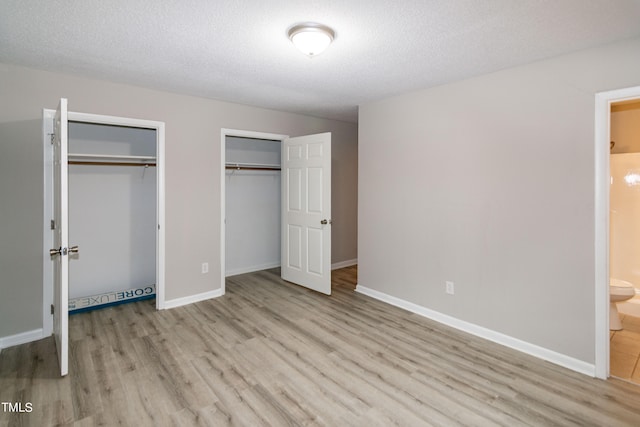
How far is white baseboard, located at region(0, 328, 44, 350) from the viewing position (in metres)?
2.88

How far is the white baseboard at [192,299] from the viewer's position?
379cm

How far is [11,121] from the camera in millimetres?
2855

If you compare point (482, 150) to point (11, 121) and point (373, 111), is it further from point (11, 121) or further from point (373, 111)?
point (11, 121)

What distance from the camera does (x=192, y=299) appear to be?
13.0 ft

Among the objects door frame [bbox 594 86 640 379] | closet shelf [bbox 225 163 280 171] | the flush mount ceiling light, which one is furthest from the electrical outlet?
closet shelf [bbox 225 163 280 171]

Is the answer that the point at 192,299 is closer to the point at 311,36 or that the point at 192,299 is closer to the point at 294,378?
the point at 294,378

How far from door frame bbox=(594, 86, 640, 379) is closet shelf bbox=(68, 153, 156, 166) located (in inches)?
169

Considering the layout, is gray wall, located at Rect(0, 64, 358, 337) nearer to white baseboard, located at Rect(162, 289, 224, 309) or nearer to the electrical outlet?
white baseboard, located at Rect(162, 289, 224, 309)

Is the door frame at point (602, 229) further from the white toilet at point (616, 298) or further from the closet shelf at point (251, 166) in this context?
the closet shelf at point (251, 166)

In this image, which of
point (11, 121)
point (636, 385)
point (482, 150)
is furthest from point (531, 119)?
point (11, 121)

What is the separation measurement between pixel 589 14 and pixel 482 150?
1.24 metres

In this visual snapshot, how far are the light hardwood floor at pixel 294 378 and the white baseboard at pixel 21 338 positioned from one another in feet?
0.30

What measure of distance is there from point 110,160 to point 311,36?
3.00 meters

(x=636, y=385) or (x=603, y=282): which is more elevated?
(x=603, y=282)
